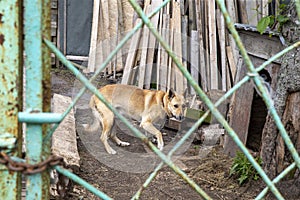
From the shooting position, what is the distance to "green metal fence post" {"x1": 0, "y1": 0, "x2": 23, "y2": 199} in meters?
1.20

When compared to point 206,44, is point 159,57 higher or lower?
lower

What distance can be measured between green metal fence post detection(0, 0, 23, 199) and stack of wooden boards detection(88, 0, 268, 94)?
6265mm

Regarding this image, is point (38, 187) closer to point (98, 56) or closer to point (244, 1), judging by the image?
point (244, 1)

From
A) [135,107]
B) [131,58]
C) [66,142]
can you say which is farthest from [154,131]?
[131,58]

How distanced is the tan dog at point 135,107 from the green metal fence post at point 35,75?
507cm

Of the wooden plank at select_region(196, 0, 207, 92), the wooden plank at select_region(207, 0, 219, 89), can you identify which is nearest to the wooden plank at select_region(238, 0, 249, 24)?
the wooden plank at select_region(207, 0, 219, 89)

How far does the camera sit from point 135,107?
6695mm

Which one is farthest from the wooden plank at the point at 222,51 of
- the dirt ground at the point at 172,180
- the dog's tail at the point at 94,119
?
the dog's tail at the point at 94,119

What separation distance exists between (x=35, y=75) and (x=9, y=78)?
67 millimetres

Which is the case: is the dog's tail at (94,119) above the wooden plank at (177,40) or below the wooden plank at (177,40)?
below

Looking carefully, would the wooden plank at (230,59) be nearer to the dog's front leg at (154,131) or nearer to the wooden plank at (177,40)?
the wooden plank at (177,40)

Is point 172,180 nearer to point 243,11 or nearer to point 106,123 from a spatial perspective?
point 106,123

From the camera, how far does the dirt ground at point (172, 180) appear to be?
4.58m

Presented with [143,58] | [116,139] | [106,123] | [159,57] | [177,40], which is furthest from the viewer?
[143,58]
